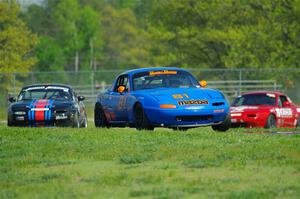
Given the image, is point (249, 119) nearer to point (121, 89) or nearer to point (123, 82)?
point (123, 82)

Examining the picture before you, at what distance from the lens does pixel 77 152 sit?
46.6 feet

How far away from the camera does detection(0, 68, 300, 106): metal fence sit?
42.9m

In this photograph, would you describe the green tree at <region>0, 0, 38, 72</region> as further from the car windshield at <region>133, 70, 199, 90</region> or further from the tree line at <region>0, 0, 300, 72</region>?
the car windshield at <region>133, 70, 199, 90</region>

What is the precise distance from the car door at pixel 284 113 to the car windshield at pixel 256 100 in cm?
26

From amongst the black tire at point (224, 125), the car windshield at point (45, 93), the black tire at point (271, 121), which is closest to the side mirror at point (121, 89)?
the black tire at point (224, 125)

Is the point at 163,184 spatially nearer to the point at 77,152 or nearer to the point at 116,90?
the point at 77,152

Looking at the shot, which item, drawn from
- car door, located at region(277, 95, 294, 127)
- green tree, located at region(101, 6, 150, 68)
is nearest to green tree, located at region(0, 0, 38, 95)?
car door, located at region(277, 95, 294, 127)

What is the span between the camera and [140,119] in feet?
62.8

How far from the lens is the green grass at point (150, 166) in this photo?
408 inches

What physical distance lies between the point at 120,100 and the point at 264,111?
6.58m

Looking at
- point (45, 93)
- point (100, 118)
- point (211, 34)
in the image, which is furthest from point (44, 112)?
point (211, 34)

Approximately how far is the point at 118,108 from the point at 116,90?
0.90 m

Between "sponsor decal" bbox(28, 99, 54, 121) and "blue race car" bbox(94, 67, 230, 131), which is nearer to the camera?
"blue race car" bbox(94, 67, 230, 131)

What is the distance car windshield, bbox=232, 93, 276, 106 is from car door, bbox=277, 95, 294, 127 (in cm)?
26
